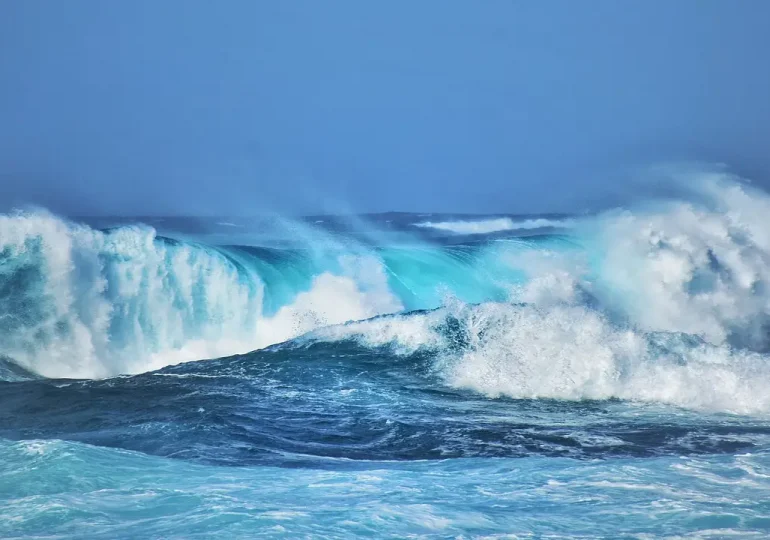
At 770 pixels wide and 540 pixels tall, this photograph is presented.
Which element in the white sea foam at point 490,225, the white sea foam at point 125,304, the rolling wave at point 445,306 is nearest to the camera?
the rolling wave at point 445,306

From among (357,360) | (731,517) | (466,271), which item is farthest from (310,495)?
(466,271)

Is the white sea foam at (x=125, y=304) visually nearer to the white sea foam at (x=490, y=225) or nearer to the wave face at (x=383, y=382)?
the wave face at (x=383, y=382)

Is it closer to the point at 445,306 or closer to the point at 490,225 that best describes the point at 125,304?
the point at 445,306

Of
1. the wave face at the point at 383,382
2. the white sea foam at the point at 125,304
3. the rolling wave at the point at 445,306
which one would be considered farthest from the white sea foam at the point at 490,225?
the white sea foam at the point at 125,304

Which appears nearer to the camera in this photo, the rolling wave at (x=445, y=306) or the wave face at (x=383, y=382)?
the wave face at (x=383, y=382)

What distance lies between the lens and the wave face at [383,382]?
631 cm

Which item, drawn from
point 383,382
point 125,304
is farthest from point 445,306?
point 125,304

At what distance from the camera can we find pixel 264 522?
5.89 m

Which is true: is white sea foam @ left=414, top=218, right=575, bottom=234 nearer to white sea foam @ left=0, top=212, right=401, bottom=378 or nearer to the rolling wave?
the rolling wave

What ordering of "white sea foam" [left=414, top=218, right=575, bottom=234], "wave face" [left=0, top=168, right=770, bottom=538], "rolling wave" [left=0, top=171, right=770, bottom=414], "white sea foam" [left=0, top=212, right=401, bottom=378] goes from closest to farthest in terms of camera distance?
"wave face" [left=0, top=168, right=770, bottom=538], "rolling wave" [left=0, top=171, right=770, bottom=414], "white sea foam" [left=0, top=212, right=401, bottom=378], "white sea foam" [left=414, top=218, right=575, bottom=234]

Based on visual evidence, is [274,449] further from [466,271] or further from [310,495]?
[466,271]

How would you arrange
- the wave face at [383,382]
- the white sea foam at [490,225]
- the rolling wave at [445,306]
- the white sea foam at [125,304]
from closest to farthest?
the wave face at [383,382] → the rolling wave at [445,306] → the white sea foam at [125,304] → the white sea foam at [490,225]

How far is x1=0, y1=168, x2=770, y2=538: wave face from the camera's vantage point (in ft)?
20.7

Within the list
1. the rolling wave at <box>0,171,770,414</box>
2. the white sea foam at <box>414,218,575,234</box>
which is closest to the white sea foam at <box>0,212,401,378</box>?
the rolling wave at <box>0,171,770,414</box>
